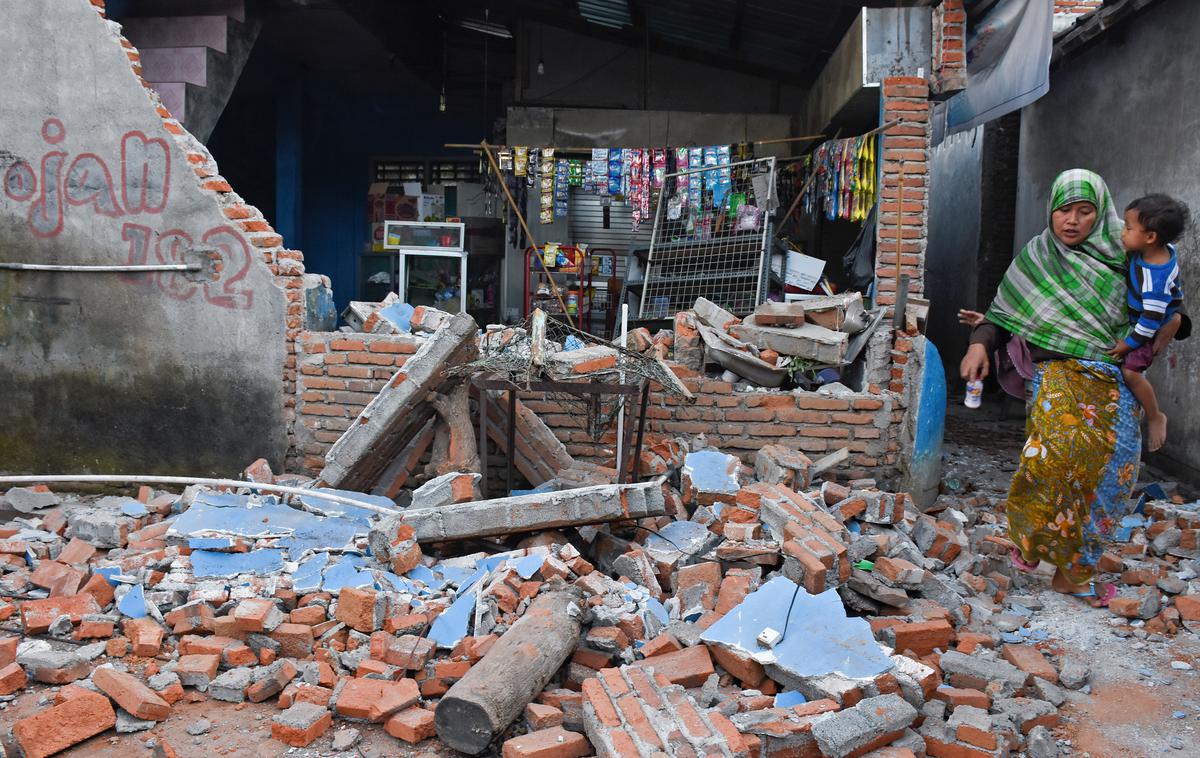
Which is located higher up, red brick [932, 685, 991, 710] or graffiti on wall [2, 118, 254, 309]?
graffiti on wall [2, 118, 254, 309]

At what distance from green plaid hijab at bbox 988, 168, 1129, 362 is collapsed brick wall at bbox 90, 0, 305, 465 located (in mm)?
4530

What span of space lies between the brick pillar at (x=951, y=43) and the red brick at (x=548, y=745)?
16.9 ft

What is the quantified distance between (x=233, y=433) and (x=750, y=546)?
12.7 ft

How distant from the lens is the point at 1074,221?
4340mm

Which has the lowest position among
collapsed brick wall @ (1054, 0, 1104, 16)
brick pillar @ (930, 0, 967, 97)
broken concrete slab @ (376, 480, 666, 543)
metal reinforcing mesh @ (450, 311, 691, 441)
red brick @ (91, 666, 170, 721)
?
red brick @ (91, 666, 170, 721)

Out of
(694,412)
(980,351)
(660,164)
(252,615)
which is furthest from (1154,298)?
(660,164)

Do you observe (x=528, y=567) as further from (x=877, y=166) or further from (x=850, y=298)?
(x=877, y=166)

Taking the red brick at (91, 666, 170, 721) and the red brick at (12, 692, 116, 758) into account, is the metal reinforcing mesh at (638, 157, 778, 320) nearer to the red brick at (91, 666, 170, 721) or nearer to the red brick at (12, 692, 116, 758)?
the red brick at (91, 666, 170, 721)

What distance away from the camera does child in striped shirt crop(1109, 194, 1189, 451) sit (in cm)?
404

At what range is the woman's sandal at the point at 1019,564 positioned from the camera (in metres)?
4.74

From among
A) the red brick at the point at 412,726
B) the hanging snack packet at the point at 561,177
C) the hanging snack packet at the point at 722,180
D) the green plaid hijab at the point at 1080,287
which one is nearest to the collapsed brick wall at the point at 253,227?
the hanging snack packet at the point at 561,177

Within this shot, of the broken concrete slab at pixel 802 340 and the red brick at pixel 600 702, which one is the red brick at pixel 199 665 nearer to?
the red brick at pixel 600 702

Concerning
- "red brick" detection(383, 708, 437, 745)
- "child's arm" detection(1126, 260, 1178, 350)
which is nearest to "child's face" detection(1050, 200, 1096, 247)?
"child's arm" detection(1126, 260, 1178, 350)

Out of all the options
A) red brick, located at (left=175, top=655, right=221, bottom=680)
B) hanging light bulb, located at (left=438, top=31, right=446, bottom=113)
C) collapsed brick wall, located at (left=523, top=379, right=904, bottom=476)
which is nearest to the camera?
red brick, located at (left=175, top=655, right=221, bottom=680)
